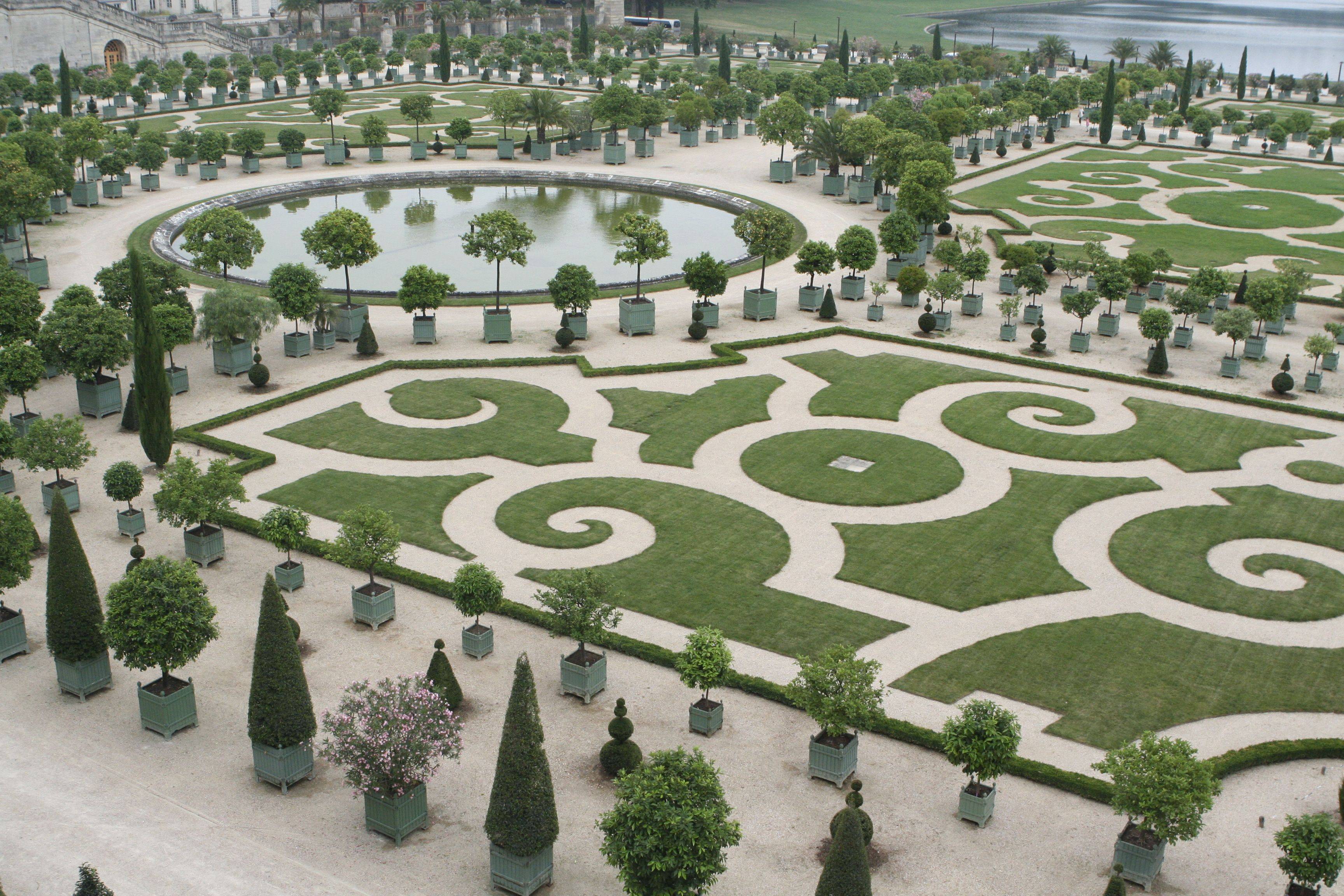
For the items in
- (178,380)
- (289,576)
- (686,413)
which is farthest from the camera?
(178,380)

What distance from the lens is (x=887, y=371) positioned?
64.6m

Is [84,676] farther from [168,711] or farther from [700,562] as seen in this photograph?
[700,562]

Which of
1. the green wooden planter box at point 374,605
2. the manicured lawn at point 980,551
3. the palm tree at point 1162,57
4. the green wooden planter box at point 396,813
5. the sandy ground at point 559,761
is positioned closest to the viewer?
the sandy ground at point 559,761

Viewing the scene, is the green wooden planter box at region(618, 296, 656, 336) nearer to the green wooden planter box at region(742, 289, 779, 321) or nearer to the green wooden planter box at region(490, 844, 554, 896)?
the green wooden planter box at region(742, 289, 779, 321)

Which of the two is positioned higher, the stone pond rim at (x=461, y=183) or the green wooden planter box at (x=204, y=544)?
the stone pond rim at (x=461, y=183)

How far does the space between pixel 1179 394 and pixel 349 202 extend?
6457 cm

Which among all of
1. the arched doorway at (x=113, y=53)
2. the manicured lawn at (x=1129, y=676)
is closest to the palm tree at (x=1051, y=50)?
the arched doorway at (x=113, y=53)

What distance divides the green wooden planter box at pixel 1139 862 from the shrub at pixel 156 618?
2420 cm

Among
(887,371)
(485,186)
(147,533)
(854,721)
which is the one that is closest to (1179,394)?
(887,371)

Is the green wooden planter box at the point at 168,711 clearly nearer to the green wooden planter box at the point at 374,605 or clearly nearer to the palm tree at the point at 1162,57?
the green wooden planter box at the point at 374,605

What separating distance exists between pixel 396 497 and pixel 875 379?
25013 mm

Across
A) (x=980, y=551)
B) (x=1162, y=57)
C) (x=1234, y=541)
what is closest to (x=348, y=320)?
(x=980, y=551)

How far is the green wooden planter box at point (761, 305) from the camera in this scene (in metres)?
71.9

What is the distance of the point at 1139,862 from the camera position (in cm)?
3053
